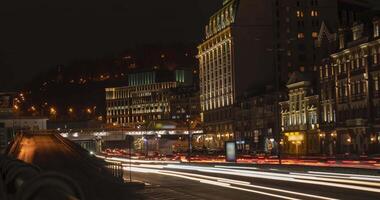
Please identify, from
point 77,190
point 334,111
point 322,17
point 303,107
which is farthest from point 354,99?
point 77,190

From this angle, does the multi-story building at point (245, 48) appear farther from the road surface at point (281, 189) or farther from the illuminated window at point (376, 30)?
the road surface at point (281, 189)

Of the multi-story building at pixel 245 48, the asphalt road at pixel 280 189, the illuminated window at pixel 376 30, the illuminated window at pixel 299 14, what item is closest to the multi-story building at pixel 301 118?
the illuminated window at pixel 376 30

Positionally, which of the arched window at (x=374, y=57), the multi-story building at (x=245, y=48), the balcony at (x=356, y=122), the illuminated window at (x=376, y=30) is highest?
the multi-story building at (x=245, y=48)

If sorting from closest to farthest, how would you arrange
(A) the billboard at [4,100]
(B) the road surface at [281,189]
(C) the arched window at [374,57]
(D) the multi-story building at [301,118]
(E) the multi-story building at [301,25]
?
(B) the road surface at [281,189] → (C) the arched window at [374,57] → (D) the multi-story building at [301,118] → (A) the billboard at [4,100] → (E) the multi-story building at [301,25]

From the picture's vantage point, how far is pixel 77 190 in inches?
366

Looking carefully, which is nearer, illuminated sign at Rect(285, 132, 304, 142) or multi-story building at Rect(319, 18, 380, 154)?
multi-story building at Rect(319, 18, 380, 154)

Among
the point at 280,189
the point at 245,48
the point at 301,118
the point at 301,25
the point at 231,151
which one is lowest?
the point at 280,189

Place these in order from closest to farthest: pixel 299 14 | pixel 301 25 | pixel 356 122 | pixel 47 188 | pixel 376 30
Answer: pixel 47 188 → pixel 376 30 → pixel 356 122 → pixel 301 25 → pixel 299 14

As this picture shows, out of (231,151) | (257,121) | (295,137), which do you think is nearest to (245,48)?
(257,121)

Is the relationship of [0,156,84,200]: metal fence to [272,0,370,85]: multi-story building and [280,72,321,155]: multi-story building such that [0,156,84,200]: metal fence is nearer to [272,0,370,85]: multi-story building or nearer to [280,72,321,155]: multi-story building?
[280,72,321,155]: multi-story building

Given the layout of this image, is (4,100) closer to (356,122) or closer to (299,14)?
(356,122)

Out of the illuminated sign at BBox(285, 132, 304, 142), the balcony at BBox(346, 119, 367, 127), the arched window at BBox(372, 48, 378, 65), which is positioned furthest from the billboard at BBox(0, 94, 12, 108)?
the arched window at BBox(372, 48, 378, 65)

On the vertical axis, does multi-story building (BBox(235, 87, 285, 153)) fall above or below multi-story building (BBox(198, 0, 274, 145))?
below

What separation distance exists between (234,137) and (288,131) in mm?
39427
